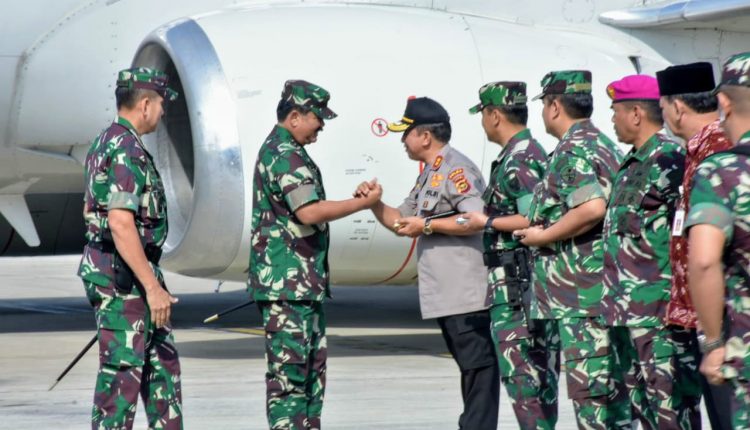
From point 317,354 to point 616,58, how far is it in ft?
16.1

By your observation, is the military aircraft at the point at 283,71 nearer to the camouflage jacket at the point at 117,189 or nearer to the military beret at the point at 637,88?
the camouflage jacket at the point at 117,189

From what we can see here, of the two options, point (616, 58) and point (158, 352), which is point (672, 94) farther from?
point (616, 58)

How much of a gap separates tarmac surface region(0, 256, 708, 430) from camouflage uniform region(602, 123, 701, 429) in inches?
77.4

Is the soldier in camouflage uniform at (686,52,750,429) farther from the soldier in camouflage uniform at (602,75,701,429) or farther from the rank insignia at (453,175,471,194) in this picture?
the rank insignia at (453,175,471,194)

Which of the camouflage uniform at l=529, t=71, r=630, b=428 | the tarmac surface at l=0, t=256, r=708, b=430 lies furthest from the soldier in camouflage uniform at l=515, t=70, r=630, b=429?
the tarmac surface at l=0, t=256, r=708, b=430

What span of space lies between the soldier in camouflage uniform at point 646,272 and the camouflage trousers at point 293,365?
1.50 meters

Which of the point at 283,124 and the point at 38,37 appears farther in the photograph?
the point at 38,37

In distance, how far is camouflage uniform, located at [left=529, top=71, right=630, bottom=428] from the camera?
20.3 ft

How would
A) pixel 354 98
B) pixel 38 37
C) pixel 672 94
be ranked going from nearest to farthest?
pixel 672 94
pixel 354 98
pixel 38 37

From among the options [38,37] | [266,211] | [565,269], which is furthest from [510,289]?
[38,37]

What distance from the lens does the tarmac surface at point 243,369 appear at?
8.00 meters

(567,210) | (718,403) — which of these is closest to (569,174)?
(567,210)

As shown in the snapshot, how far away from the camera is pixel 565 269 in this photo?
631cm

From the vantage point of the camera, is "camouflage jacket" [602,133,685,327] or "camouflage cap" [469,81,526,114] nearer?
"camouflage jacket" [602,133,685,327]
